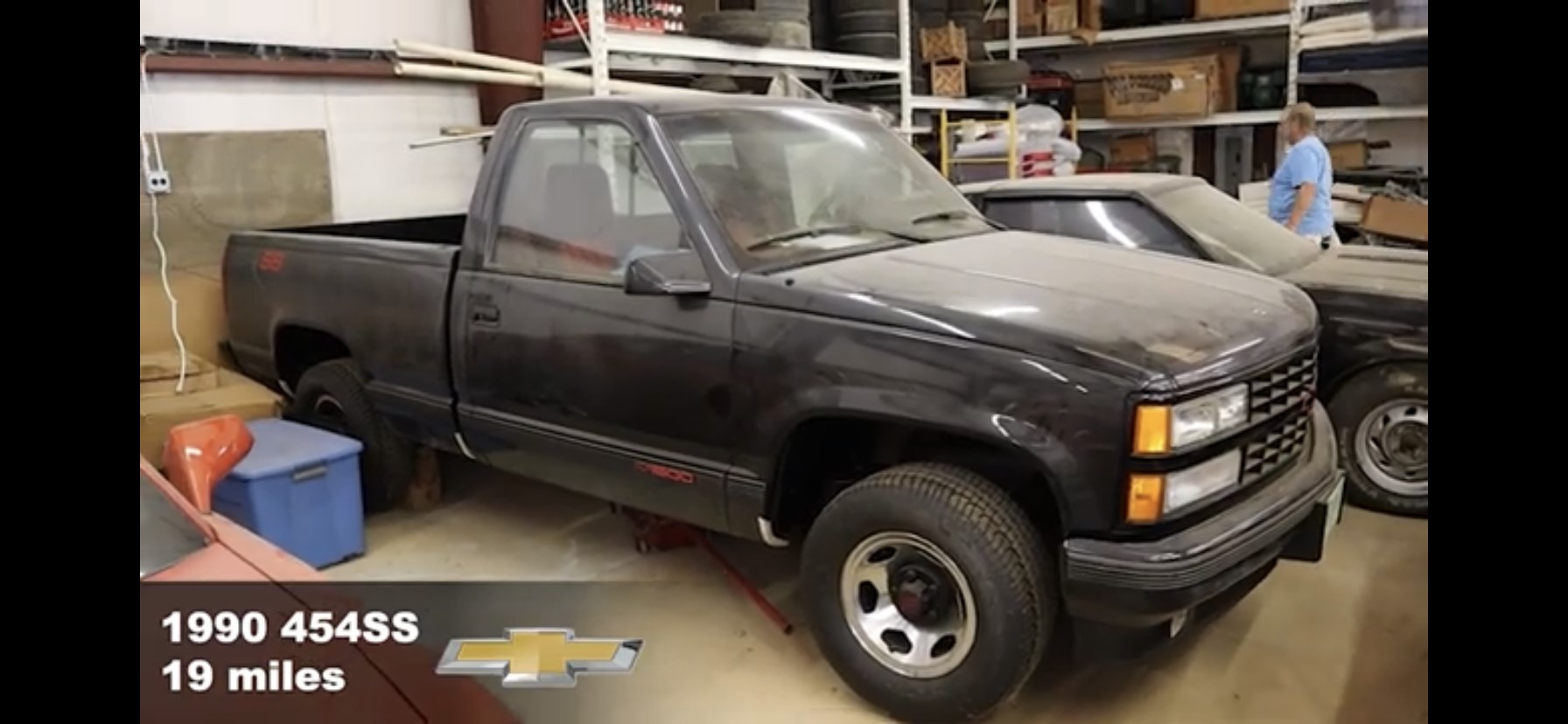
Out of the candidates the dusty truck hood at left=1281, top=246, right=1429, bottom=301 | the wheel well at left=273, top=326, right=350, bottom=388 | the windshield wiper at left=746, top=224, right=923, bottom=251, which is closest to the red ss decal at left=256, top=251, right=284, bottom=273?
the wheel well at left=273, top=326, right=350, bottom=388

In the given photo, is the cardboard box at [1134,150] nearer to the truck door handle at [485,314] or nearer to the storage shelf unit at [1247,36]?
the storage shelf unit at [1247,36]

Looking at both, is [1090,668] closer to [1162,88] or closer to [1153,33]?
[1162,88]

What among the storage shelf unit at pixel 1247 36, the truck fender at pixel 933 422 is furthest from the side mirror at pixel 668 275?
the storage shelf unit at pixel 1247 36

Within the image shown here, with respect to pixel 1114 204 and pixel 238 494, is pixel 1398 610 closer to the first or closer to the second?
pixel 1114 204

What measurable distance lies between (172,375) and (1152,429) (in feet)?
12.9

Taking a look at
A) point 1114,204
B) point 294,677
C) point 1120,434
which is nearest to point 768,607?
point 1120,434

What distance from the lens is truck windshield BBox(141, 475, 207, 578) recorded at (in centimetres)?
221

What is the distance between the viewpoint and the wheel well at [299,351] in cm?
448

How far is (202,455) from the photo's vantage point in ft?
9.96

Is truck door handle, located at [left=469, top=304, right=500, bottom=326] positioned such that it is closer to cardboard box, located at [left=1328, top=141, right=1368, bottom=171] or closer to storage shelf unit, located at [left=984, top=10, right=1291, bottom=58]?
storage shelf unit, located at [left=984, top=10, right=1291, bottom=58]

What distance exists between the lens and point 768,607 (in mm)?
3477

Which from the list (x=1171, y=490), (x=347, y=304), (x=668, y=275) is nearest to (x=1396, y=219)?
(x=1171, y=490)

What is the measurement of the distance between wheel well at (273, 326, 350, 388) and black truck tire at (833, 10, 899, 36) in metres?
4.53

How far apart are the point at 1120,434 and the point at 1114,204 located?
101 inches
